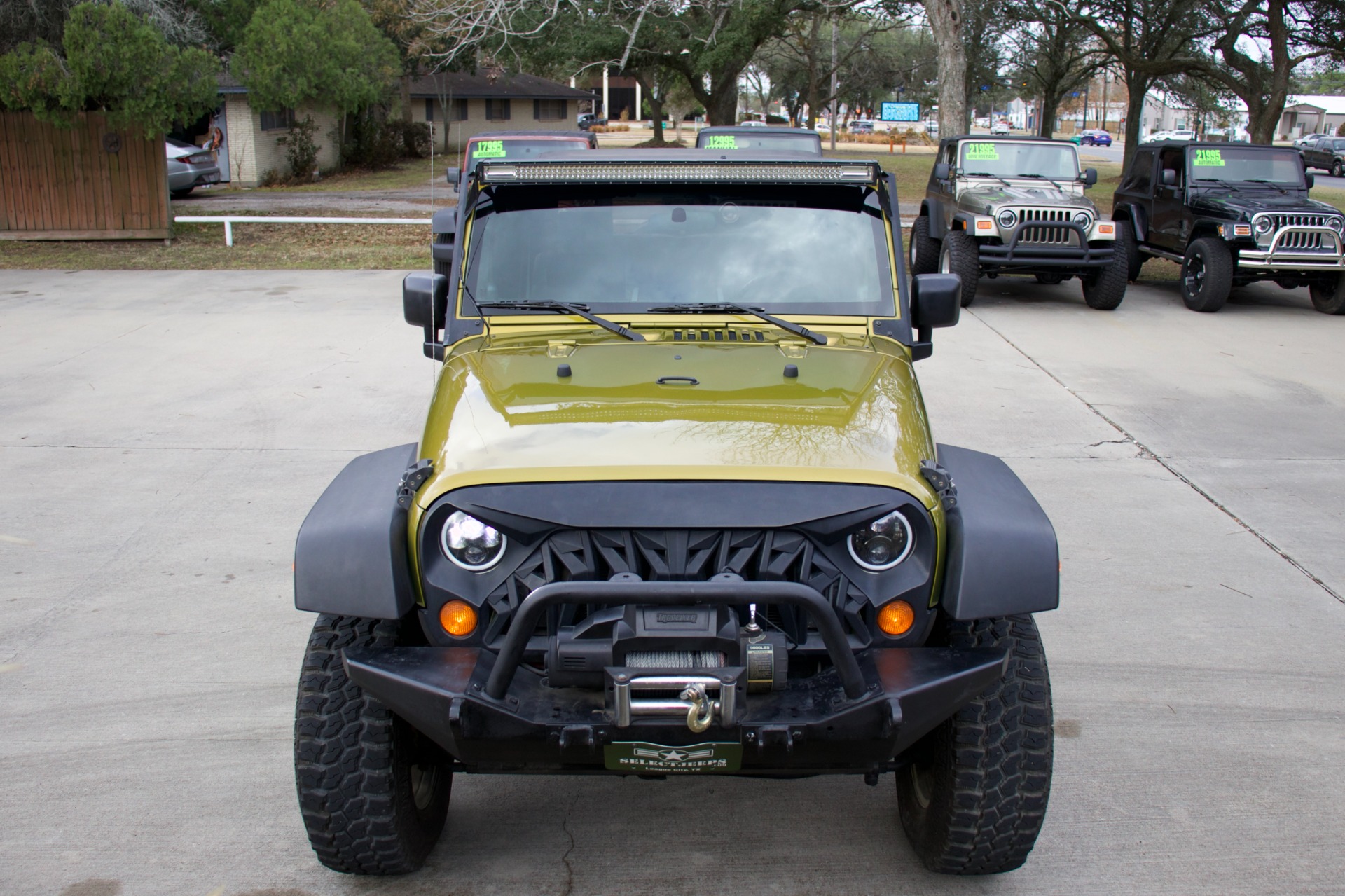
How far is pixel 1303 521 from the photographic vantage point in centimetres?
587

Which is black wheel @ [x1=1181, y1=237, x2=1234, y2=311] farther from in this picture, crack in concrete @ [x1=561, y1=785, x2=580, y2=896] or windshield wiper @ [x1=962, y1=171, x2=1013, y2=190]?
crack in concrete @ [x1=561, y1=785, x2=580, y2=896]

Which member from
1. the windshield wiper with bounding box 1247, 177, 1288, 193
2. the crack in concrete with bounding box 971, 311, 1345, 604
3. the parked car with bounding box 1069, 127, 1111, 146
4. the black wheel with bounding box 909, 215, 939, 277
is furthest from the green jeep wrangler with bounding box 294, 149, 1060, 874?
the parked car with bounding box 1069, 127, 1111, 146

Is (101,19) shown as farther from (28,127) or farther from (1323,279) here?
(1323,279)

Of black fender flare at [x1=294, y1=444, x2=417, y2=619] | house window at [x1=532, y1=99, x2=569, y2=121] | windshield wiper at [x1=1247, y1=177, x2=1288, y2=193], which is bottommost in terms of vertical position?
black fender flare at [x1=294, y1=444, x2=417, y2=619]

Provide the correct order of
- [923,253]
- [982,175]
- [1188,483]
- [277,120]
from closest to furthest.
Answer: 1. [1188,483]
2. [923,253]
3. [982,175]
4. [277,120]

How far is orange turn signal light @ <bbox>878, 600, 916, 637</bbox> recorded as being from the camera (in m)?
2.65

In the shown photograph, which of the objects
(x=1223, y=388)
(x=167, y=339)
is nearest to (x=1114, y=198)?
(x=1223, y=388)

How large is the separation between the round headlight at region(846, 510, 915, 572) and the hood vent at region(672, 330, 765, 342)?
1103mm

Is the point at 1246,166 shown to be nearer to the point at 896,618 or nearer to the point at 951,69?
the point at 951,69

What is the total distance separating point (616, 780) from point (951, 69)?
1893cm

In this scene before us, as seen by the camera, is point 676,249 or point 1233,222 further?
point 1233,222

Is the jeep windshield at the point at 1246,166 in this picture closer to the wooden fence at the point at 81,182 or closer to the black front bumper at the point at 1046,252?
the black front bumper at the point at 1046,252

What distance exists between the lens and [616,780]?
3520mm

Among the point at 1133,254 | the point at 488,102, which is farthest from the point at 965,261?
the point at 488,102
